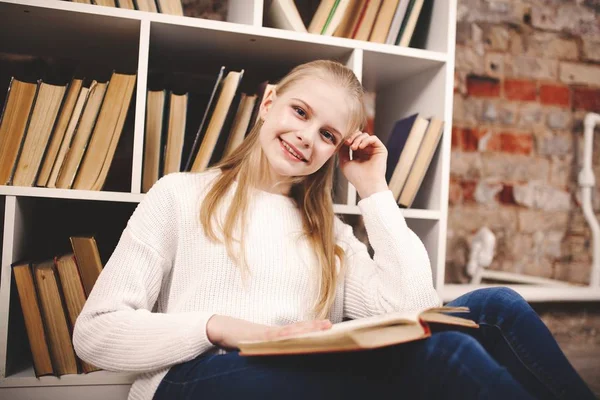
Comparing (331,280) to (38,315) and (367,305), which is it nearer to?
(367,305)

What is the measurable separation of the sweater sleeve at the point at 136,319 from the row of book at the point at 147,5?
19.1 inches

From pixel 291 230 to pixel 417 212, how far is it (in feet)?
1.15

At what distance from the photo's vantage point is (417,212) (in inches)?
48.6

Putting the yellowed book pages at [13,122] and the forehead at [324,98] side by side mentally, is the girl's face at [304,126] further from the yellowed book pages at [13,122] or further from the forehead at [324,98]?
the yellowed book pages at [13,122]

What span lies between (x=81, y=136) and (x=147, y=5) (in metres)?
0.33

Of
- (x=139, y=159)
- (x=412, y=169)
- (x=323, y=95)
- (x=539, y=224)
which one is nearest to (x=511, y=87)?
(x=539, y=224)

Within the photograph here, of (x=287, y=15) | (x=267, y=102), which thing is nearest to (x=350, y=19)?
(x=287, y=15)

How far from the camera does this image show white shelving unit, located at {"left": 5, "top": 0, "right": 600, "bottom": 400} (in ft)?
3.45

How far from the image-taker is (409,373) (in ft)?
2.33

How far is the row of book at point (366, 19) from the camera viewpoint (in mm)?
1229

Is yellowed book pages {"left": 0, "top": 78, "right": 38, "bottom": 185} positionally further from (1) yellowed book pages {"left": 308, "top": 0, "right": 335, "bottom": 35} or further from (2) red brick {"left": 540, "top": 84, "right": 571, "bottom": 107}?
(2) red brick {"left": 540, "top": 84, "right": 571, "bottom": 107}

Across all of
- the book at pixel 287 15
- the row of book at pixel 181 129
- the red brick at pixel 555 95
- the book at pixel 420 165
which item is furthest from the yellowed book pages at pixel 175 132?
the red brick at pixel 555 95

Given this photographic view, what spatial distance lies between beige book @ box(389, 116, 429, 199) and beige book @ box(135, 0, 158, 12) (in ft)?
2.23

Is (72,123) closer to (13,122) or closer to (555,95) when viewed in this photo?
(13,122)
